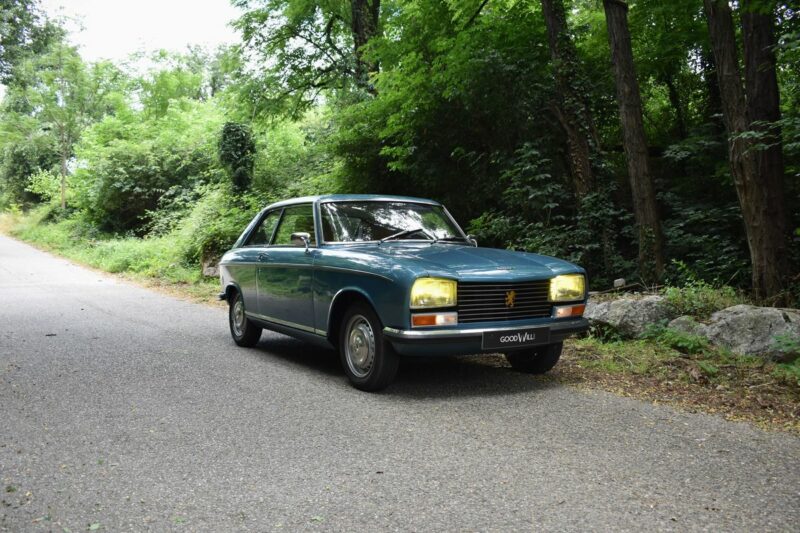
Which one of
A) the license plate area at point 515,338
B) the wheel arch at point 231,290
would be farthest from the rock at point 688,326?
the wheel arch at point 231,290

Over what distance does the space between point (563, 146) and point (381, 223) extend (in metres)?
6.49

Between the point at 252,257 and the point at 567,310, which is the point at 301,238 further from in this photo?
the point at 567,310

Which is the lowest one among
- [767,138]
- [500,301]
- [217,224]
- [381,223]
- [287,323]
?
[287,323]

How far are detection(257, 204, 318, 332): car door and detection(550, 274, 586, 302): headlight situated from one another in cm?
221

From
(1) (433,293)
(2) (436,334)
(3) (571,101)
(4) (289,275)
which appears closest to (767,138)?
(3) (571,101)

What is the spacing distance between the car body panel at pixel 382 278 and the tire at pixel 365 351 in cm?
15

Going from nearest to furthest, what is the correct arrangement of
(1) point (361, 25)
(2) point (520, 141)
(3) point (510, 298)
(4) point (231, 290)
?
(3) point (510, 298)
(4) point (231, 290)
(2) point (520, 141)
(1) point (361, 25)

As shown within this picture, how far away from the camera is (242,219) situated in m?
17.7

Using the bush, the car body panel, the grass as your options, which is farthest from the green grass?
the grass

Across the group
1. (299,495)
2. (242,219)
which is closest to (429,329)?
(299,495)

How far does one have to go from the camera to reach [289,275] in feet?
21.4

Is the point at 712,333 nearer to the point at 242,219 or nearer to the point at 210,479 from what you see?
the point at 210,479

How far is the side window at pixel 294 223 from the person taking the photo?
6570mm

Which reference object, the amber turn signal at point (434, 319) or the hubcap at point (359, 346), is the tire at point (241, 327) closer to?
the hubcap at point (359, 346)
